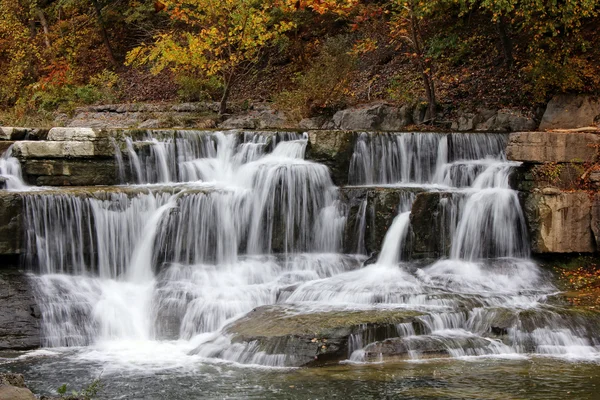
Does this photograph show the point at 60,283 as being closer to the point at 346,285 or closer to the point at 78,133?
the point at 78,133

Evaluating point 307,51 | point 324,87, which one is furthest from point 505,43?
point 307,51

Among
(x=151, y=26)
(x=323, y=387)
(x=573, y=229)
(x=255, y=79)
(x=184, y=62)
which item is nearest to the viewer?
Answer: (x=323, y=387)

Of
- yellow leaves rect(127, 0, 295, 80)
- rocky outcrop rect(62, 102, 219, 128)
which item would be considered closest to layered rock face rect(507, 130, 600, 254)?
yellow leaves rect(127, 0, 295, 80)

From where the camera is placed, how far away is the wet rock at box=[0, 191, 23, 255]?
37.7 feet

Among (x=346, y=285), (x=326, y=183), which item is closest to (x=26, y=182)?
(x=326, y=183)

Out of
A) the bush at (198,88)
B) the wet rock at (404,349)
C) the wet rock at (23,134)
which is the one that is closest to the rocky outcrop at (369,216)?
the wet rock at (404,349)

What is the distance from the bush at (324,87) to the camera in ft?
61.5

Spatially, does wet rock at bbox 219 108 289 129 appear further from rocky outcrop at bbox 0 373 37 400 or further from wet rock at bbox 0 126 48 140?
rocky outcrop at bbox 0 373 37 400

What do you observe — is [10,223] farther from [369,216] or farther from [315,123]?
[315,123]

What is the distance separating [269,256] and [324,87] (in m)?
7.33

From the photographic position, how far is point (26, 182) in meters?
13.5

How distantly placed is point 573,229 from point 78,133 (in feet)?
30.4

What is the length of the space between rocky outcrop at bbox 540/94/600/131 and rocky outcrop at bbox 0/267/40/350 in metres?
10.7

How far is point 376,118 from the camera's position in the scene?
1756 cm
